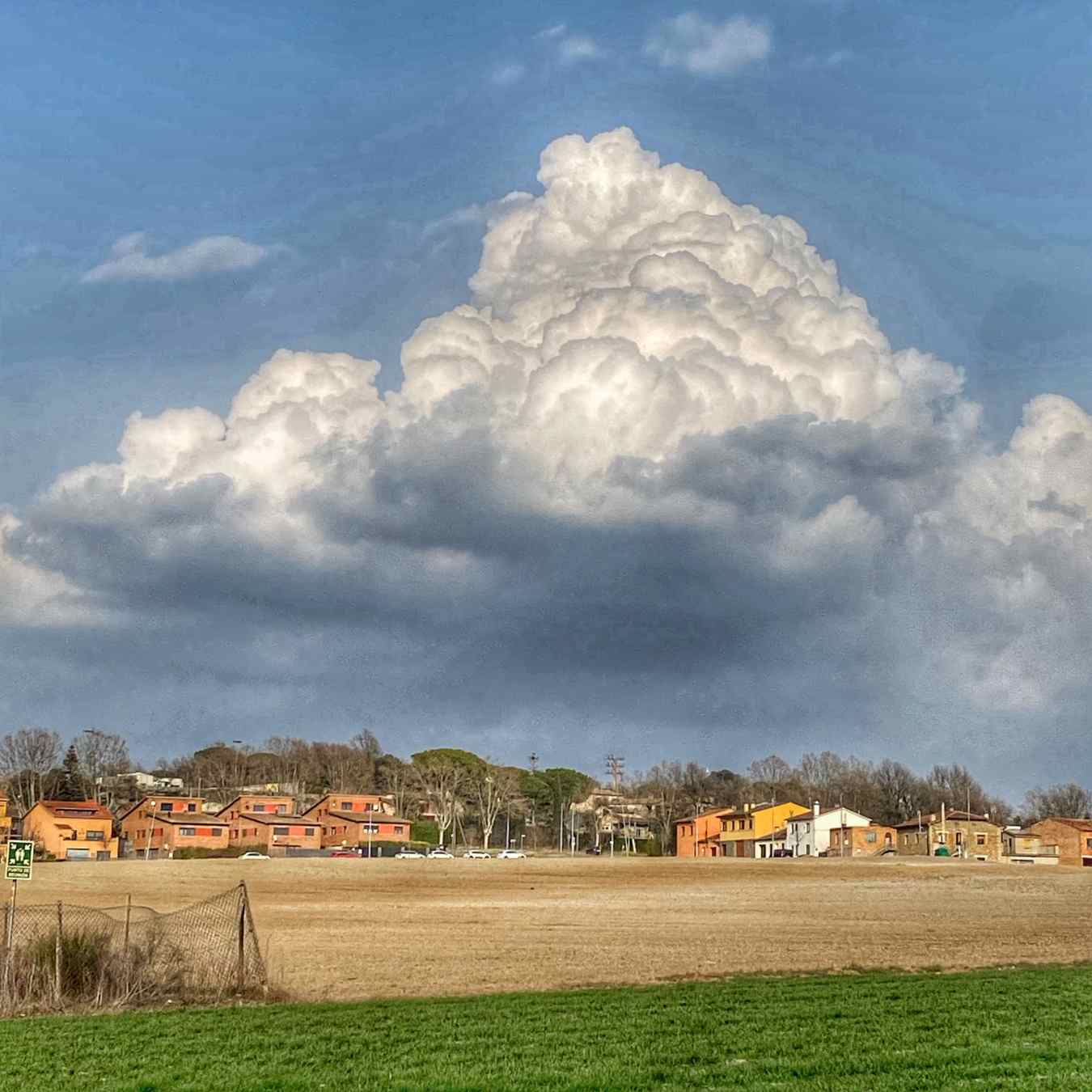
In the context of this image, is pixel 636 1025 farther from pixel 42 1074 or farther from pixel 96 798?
pixel 96 798

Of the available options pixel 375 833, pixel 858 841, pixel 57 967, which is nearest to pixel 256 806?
pixel 375 833

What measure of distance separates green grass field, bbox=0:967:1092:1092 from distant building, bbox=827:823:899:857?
125 metres

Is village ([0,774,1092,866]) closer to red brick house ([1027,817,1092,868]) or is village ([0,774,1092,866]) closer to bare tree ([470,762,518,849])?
red brick house ([1027,817,1092,868])

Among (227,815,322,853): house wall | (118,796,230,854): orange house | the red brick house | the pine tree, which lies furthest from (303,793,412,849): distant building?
the red brick house

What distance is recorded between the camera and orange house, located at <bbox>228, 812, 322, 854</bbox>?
473 feet

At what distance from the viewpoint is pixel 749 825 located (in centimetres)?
15888

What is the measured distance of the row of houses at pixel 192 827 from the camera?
13975cm

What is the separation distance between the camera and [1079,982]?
24656 millimetres

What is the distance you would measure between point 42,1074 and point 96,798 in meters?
172

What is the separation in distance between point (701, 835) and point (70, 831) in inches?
2868

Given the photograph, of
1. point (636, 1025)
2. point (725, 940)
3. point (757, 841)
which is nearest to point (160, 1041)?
point (636, 1025)

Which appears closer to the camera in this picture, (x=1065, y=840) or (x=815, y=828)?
(x=1065, y=840)

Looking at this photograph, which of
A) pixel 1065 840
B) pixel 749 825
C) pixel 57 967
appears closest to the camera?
pixel 57 967

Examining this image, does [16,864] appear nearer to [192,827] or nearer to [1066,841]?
[192,827]
